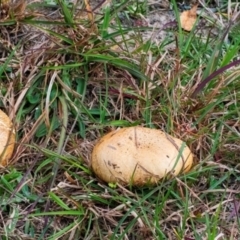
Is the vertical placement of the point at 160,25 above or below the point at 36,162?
above

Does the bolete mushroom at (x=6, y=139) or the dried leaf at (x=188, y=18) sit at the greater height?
the dried leaf at (x=188, y=18)

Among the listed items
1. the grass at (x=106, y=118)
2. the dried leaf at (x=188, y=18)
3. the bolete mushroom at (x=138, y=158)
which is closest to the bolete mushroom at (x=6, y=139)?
the grass at (x=106, y=118)

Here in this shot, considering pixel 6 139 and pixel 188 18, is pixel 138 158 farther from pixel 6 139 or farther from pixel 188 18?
pixel 188 18

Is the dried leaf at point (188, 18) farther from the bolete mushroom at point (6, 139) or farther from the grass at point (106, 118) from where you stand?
the bolete mushroom at point (6, 139)

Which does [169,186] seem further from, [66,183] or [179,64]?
[179,64]

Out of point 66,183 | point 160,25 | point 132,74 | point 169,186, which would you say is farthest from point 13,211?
point 160,25

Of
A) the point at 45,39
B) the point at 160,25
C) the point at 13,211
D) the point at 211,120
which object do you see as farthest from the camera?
the point at 160,25
